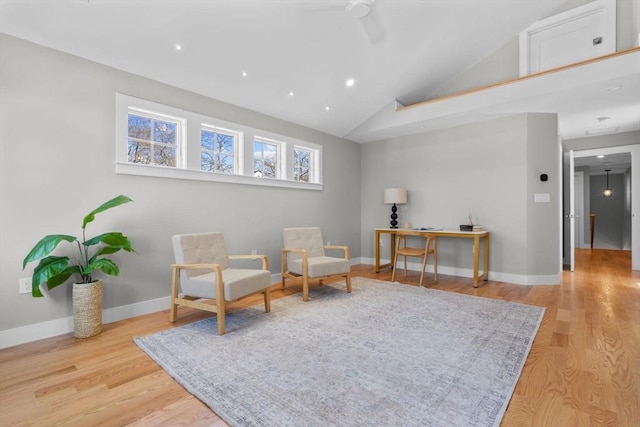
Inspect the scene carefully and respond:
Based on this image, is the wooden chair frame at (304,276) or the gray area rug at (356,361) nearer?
the gray area rug at (356,361)

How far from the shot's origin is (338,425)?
1.43 metres

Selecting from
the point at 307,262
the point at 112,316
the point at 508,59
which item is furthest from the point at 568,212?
the point at 112,316

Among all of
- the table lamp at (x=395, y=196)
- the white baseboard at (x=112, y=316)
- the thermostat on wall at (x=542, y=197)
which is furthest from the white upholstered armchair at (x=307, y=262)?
the thermostat on wall at (x=542, y=197)

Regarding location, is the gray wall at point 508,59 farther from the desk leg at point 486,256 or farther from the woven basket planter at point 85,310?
the woven basket planter at point 85,310

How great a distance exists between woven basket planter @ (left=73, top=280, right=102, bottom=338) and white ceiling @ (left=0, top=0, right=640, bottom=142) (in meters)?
2.08

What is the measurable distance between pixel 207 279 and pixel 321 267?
1.32 m

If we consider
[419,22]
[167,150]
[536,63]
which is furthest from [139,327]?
[536,63]

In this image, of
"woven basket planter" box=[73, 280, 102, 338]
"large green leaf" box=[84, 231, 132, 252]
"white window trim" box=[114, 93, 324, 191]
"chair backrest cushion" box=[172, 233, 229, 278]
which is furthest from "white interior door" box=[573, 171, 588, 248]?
"woven basket planter" box=[73, 280, 102, 338]

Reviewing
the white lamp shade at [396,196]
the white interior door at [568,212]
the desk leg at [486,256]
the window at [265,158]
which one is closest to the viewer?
the window at [265,158]

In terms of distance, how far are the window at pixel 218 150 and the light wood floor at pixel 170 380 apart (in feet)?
5.93

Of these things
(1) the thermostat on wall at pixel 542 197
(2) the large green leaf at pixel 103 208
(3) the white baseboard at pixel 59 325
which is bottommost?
(3) the white baseboard at pixel 59 325

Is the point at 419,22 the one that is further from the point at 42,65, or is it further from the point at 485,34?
the point at 42,65

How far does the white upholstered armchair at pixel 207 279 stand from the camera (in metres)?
2.59

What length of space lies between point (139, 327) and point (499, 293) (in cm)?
406
